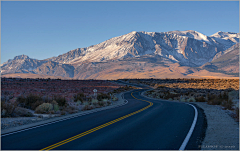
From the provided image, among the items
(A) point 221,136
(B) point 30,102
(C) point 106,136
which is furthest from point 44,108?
(A) point 221,136

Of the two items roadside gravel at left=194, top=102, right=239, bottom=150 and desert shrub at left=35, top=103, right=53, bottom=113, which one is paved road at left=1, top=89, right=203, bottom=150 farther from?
desert shrub at left=35, top=103, right=53, bottom=113

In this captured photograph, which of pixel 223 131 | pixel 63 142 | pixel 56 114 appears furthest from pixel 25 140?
pixel 223 131

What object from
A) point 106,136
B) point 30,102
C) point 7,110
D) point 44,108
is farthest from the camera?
point 30,102

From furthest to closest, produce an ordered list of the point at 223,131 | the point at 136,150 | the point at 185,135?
1. the point at 223,131
2. the point at 185,135
3. the point at 136,150

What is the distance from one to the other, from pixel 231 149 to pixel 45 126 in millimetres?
8599

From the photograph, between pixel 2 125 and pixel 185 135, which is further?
pixel 2 125

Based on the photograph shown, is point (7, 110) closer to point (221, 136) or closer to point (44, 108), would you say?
point (44, 108)

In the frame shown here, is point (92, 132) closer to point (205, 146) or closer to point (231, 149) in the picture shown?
point (205, 146)

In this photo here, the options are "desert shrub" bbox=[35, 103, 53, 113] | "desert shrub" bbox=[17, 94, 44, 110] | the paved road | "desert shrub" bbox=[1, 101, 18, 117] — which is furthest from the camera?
"desert shrub" bbox=[17, 94, 44, 110]

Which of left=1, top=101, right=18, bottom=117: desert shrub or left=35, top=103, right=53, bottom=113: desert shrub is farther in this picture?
left=35, top=103, right=53, bottom=113: desert shrub

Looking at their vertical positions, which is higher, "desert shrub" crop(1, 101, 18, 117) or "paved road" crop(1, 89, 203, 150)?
"desert shrub" crop(1, 101, 18, 117)

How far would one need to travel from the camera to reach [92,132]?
1018 cm

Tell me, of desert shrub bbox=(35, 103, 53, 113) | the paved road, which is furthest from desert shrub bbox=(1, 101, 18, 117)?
the paved road

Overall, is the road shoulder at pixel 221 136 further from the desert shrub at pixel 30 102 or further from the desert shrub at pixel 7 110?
the desert shrub at pixel 30 102
